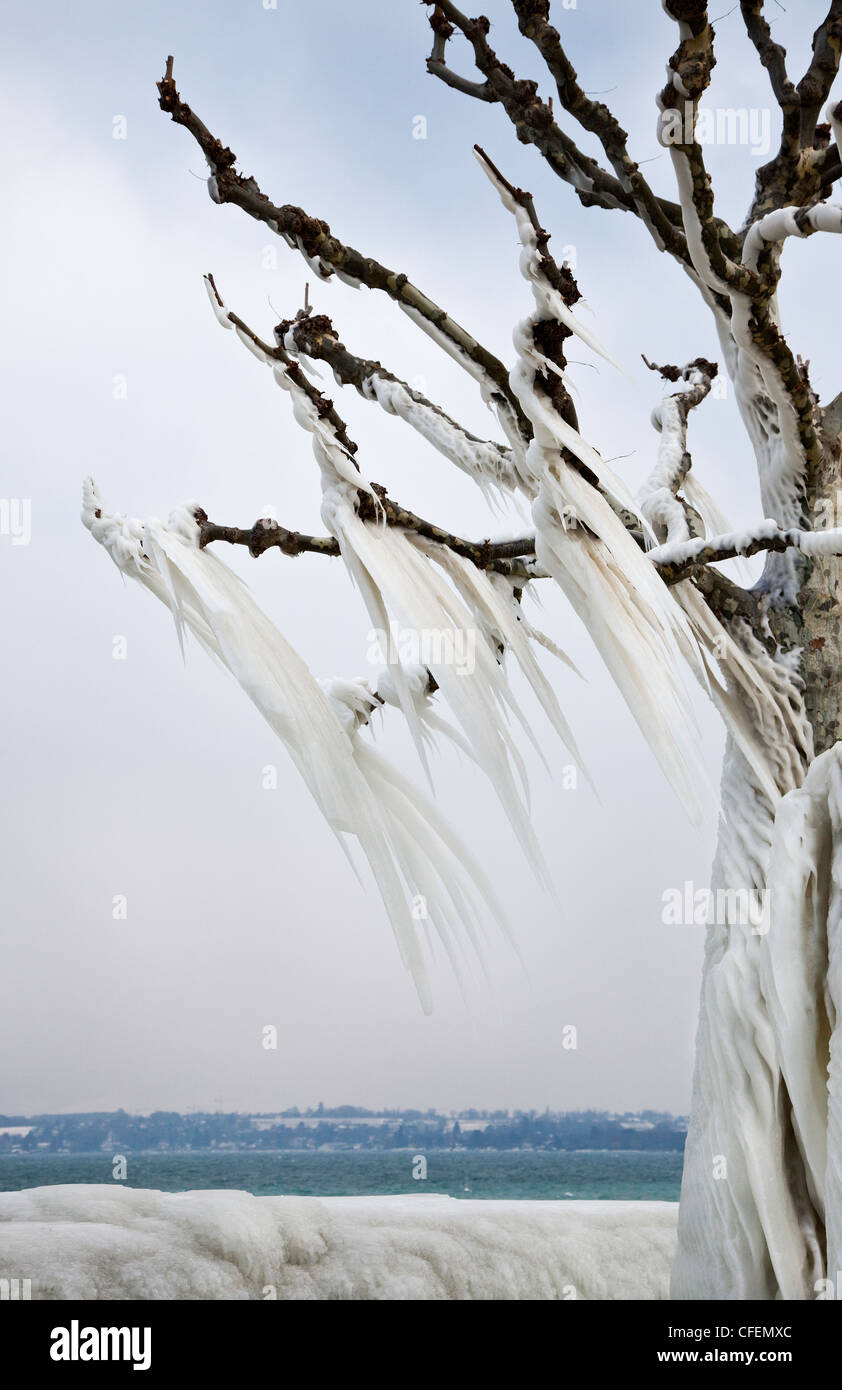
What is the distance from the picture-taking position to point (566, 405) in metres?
2.00

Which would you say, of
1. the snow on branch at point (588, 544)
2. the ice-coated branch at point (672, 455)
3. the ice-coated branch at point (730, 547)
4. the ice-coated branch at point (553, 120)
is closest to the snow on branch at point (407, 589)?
the snow on branch at point (588, 544)

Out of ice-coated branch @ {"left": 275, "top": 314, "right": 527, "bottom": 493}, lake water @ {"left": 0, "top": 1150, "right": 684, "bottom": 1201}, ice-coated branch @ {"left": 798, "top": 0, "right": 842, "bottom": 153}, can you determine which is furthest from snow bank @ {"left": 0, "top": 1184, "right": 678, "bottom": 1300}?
lake water @ {"left": 0, "top": 1150, "right": 684, "bottom": 1201}

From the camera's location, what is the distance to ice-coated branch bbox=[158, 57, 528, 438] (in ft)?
8.08

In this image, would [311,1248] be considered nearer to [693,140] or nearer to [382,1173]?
[693,140]

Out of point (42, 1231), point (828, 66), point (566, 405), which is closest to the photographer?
point (566, 405)

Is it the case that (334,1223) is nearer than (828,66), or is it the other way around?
(828,66)

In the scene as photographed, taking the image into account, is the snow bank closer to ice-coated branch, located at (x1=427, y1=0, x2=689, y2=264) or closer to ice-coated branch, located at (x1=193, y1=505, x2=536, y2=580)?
ice-coated branch, located at (x1=193, y1=505, x2=536, y2=580)

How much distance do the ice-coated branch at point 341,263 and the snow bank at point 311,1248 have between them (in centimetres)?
408

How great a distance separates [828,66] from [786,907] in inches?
88.7

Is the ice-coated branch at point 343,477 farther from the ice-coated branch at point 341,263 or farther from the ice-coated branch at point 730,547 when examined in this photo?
the ice-coated branch at point 730,547

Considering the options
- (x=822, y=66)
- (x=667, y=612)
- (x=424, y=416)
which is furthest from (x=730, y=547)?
(x=822, y=66)

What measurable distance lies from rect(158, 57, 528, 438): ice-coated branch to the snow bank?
4082 millimetres
